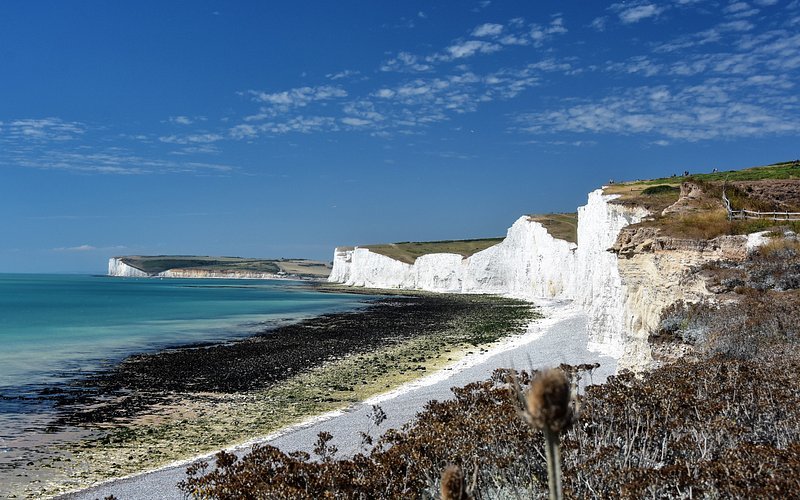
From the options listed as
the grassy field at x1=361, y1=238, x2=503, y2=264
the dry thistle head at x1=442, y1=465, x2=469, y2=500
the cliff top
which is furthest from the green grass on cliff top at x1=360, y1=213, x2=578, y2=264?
the dry thistle head at x1=442, y1=465, x2=469, y2=500

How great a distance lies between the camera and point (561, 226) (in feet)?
260

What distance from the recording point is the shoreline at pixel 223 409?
530 inches

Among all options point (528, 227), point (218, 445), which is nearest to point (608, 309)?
point (218, 445)

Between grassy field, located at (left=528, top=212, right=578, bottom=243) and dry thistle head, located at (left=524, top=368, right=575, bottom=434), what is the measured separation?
71.6 metres

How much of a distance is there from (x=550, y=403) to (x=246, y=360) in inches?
1110

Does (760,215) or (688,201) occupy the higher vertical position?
(688,201)

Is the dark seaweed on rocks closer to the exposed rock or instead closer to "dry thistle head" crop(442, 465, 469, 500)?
the exposed rock

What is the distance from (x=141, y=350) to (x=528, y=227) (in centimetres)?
6217

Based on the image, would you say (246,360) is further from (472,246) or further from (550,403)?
(472,246)

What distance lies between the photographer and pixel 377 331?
41.0 m

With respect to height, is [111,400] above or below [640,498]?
below

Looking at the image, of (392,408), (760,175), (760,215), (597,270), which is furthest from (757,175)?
(392,408)

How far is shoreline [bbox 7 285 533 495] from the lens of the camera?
13461mm

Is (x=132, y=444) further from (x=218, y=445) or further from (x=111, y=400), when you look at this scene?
(x=111, y=400)
